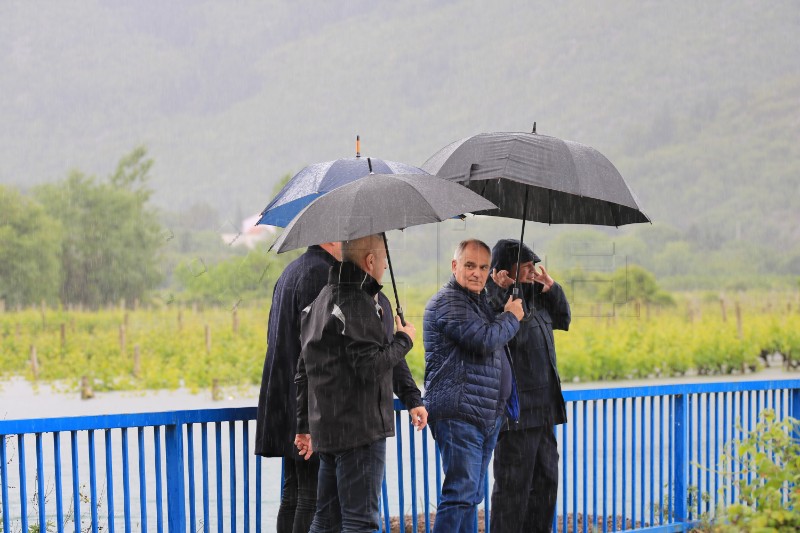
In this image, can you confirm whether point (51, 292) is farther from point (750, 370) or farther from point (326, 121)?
point (326, 121)

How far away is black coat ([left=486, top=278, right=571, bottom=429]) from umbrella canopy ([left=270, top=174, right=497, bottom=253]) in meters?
0.83

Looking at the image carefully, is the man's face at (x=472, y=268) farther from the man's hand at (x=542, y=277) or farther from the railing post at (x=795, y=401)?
the railing post at (x=795, y=401)

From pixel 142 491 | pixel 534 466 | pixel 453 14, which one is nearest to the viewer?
pixel 142 491

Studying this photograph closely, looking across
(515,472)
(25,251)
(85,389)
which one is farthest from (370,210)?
(25,251)

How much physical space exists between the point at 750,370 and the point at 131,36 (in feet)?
309

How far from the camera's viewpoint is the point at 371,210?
3.16 metres

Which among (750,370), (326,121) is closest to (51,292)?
(750,370)

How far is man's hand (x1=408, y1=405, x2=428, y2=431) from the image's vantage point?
11.3 ft

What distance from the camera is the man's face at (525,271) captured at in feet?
13.1

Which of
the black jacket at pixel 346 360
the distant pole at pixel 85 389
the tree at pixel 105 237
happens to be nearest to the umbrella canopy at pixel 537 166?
the black jacket at pixel 346 360

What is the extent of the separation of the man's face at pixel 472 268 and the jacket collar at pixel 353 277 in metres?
0.59

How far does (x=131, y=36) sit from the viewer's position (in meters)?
107

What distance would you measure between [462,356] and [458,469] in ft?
1.32

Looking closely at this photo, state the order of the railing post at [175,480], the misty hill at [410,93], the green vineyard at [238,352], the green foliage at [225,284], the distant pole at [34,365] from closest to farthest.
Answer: the railing post at [175,480] < the green vineyard at [238,352] < the distant pole at [34,365] < the green foliage at [225,284] < the misty hill at [410,93]
